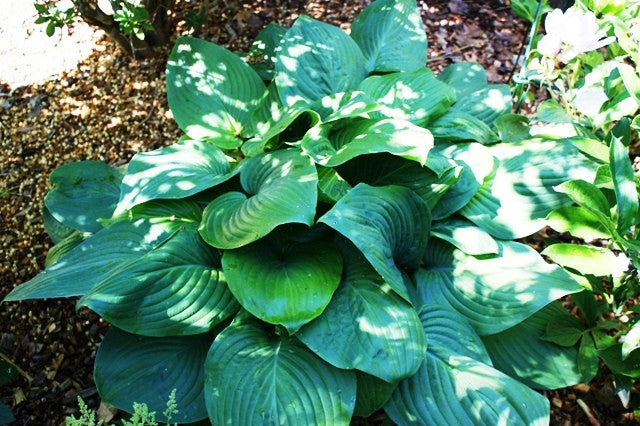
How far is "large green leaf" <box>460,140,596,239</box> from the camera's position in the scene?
72.4 inches

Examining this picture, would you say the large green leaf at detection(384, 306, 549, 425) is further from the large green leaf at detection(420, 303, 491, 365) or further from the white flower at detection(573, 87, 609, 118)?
the white flower at detection(573, 87, 609, 118)

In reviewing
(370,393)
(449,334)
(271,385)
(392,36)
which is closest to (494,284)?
(449,334)

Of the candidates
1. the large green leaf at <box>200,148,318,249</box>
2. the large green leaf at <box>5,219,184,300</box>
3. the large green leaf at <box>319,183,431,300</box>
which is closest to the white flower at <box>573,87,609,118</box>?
the large green leaf at <box>319,183,431,300</box>

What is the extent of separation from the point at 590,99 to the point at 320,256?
97 centimetres

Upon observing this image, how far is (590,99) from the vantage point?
1722 mm

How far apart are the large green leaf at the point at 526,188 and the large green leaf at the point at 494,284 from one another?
9 centimetres

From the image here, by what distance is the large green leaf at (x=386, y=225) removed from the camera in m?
1.53

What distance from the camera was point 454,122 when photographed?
2.06 meters

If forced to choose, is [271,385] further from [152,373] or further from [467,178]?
[467,178]

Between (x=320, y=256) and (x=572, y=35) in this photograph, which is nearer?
(x=572, y=35)

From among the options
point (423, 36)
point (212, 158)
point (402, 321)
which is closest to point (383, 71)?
point (423, 36)

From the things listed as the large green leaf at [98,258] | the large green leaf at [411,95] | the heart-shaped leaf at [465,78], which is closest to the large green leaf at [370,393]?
the large green leaf at [98,258]

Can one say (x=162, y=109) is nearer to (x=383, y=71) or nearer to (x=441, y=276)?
(x=383, y=71)

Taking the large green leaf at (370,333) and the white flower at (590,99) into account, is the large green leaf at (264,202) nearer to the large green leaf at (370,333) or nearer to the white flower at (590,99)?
the large green leaf at (370,333)
